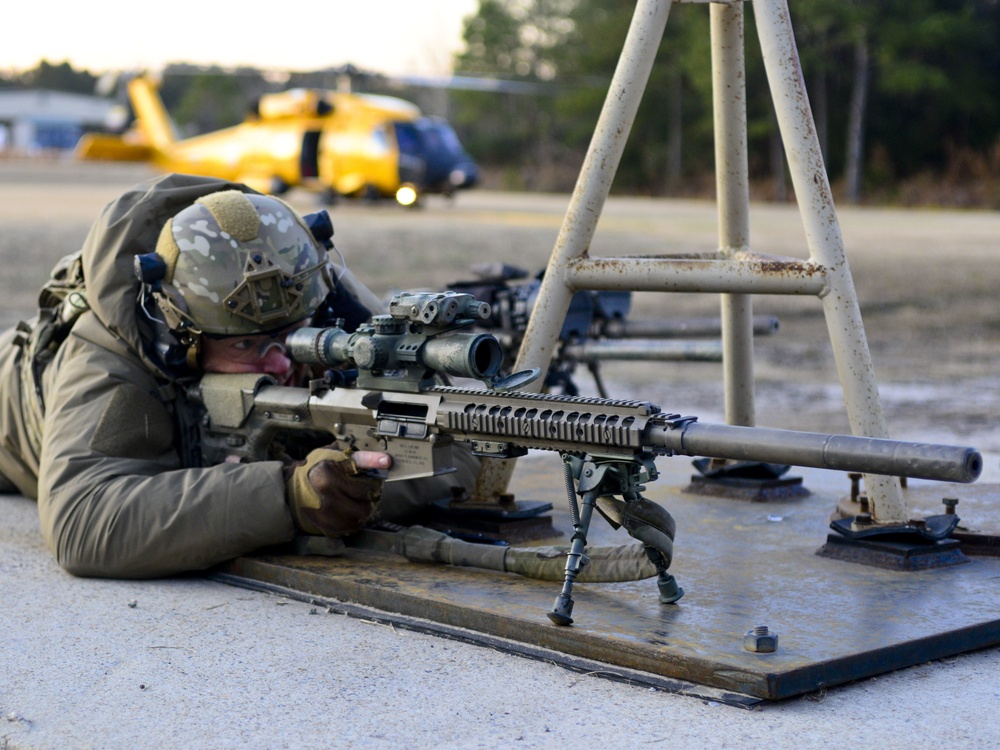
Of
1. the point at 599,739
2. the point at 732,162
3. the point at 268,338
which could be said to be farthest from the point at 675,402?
the point at 599,739

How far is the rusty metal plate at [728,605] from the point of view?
2939 mm

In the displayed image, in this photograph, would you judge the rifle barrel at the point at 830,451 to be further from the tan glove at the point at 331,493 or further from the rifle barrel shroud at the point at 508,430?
the tan glove at the point at 331,493

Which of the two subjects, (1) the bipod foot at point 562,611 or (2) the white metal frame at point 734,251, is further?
(2) the white metal frame at point 734,251

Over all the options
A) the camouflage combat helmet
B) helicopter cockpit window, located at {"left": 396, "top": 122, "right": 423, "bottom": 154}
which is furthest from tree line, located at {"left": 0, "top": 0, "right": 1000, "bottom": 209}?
the camouflage combat helmet

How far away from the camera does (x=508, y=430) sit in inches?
126

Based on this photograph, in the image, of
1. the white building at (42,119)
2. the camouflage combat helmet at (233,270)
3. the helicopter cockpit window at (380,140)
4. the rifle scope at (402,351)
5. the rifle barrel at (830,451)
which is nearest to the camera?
the rifle barrel at (830,451)

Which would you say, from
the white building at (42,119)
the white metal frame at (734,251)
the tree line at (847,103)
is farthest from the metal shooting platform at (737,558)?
the white building at (42,119)

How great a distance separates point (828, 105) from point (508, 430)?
4108 cm

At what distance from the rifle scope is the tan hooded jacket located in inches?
14.8

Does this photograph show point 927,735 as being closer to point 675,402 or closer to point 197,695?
point 197,695

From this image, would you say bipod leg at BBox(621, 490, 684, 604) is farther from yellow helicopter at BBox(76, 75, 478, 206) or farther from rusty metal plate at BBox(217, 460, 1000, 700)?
yellow helicopter at BBox(76, 75, 478, 206)

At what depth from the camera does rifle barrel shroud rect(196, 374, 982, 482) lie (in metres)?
2.73

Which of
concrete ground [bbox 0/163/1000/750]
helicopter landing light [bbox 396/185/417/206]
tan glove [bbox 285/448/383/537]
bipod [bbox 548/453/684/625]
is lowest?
concrete ground [bbox 0/163/1000/750]

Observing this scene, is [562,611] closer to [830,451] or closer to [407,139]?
[830,451]
